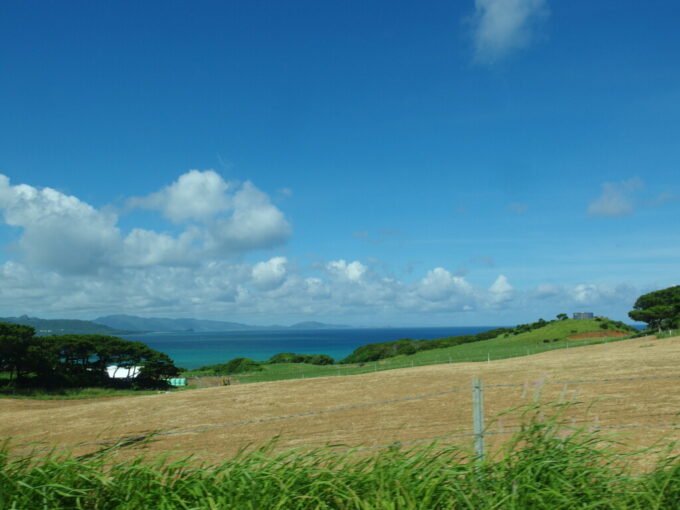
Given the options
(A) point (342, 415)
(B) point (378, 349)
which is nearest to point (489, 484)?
(A) point (342, 415)

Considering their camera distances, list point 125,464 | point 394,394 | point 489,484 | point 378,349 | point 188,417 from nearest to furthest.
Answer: point 489,484 < point 125,464 < point 188,417 < point 394,394 < point 378,349

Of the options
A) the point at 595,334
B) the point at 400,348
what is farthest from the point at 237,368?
the point at 595,334

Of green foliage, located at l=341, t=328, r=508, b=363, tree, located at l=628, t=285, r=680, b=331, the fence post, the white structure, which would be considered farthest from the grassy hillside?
the fence post

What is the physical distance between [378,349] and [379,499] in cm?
8668

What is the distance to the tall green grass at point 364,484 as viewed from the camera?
379 centimetres

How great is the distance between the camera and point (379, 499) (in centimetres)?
368

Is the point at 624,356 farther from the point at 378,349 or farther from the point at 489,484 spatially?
the point at 378,349

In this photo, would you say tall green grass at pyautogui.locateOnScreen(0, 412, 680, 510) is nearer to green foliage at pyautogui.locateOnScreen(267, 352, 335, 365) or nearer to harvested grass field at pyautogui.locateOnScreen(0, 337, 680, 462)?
harvested grass field at pyautogui.locateOnScreen(0, 337, 680, 462)

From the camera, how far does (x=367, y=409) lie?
22812 millimetres

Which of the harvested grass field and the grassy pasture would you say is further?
the grassy pasture

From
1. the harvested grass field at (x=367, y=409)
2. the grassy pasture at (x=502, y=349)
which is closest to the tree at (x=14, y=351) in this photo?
the harvested grass field at (x=367, y=409)

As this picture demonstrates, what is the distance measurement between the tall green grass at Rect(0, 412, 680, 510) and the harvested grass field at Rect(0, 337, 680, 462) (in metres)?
A: 4.23

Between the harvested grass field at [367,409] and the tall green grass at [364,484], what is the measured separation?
13.9ft

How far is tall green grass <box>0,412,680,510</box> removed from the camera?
12.4ft
